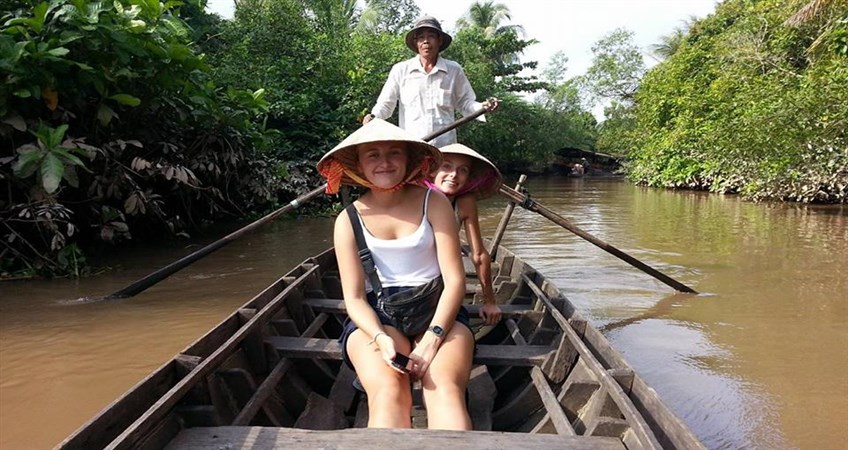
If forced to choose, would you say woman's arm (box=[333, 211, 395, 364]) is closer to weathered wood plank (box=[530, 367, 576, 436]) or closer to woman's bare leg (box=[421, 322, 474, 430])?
woman's bare leg (box=[421, 322, 474, 430])

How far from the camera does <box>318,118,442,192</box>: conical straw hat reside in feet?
7.00

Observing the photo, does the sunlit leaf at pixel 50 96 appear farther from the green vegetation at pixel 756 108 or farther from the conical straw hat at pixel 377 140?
the green vegetation at pixel 756 108

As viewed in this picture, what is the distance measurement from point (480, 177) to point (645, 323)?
2216 mm

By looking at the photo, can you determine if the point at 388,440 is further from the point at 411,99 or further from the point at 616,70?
the point at 616,70

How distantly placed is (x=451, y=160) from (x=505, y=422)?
134 cm

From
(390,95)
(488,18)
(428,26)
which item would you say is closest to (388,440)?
(428,26)

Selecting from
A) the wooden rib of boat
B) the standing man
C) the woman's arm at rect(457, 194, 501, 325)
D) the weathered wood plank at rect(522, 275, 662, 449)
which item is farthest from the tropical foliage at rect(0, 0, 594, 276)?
the weathered wood plank at rect(522, 275, 662, 449)

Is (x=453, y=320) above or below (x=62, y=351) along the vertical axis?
above

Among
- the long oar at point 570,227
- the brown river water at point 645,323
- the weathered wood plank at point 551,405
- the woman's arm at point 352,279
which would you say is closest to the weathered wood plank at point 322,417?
the woman's arm at point 352,279

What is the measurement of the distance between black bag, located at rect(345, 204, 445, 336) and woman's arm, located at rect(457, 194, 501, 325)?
786mm

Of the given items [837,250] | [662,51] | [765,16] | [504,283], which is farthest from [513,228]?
[662,51]

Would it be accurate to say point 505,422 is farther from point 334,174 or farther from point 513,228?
point 513,228

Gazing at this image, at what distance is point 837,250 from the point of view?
7.29m

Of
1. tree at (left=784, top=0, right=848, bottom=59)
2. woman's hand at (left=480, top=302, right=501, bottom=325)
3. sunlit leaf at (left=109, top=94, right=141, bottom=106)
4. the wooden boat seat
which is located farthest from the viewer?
tree at (left=784, top=0, right=848, bottom=59)
